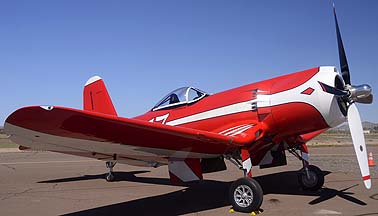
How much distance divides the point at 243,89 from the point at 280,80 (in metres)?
0.86

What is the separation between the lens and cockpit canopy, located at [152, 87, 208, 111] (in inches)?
356

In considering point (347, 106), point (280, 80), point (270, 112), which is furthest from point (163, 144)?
point (347, 106)

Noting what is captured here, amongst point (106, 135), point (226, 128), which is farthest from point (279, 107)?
point (106, 135)

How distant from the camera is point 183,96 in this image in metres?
9.09

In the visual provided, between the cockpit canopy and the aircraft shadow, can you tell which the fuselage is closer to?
the cockpit canopy

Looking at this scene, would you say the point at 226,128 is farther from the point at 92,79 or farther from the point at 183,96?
the point at 92,79

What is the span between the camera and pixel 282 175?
12.4m

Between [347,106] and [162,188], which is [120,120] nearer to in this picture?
[347,106]

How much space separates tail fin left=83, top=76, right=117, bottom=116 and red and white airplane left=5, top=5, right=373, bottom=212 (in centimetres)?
355

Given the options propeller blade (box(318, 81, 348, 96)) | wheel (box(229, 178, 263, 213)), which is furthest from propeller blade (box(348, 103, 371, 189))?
wheel (box(229, 178, 263, 213))

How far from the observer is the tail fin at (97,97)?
478 inches

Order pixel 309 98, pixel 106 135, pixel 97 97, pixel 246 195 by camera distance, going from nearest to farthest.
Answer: pixel 106 135 < pixel 246 195 < pixel 309 98 < pixel 97 97

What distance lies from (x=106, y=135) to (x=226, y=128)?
2.86 meters

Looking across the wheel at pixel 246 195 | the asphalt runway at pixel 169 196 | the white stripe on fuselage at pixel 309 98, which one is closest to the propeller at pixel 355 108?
the white stripe on fuselage at pixel 309 98
